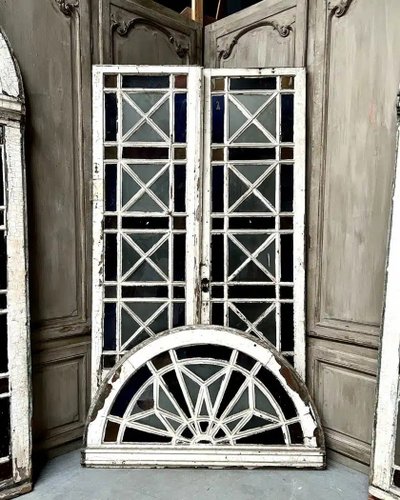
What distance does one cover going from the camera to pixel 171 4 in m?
3.08

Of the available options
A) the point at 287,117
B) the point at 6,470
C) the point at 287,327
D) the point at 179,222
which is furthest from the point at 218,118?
the point at 6,470

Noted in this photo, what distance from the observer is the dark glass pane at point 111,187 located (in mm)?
2178

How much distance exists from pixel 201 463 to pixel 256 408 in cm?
36

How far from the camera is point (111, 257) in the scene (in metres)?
2.18

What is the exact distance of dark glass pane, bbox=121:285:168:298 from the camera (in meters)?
2.18

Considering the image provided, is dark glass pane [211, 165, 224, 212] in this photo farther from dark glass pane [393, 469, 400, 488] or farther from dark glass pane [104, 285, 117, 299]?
dark glass pane [393, 469, 400, 488]

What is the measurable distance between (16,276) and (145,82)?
1.16 metres

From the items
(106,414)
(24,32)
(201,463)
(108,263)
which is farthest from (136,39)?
(201,463)

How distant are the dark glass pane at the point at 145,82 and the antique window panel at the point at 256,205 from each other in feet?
0.74

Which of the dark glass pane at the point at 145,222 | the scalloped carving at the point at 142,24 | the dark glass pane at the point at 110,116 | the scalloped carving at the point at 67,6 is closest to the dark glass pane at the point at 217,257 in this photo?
the dark glass pane at the point at 145,222

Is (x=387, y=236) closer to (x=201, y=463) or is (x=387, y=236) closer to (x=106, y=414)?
(x=201, y=463)

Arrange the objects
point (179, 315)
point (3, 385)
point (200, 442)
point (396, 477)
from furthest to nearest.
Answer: point (179, 315)
point (200, 442)
point (3, 385)
point (396, 477)

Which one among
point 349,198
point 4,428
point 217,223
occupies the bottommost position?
point 4,428

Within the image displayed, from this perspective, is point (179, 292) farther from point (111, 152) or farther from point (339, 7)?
point (339, 7)
